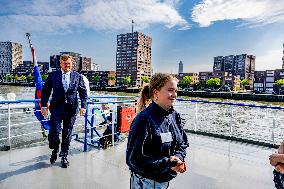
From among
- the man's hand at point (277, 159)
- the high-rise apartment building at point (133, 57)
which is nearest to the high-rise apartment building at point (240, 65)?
the high-rise apartment building at point (133, 57)

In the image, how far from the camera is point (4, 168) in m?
4.46

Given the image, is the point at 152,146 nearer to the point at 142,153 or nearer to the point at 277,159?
the point at 142,153

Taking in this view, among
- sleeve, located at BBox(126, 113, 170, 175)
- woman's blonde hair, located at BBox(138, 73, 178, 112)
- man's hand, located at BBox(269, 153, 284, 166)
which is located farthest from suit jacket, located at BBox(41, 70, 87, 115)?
man's hand, located at BBox(269, 153, 284, 166)

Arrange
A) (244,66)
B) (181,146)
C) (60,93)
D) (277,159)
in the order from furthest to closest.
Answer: (244,66), (60,93), (181,146), (277,159)

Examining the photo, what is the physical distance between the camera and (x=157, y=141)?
1847 millimetres

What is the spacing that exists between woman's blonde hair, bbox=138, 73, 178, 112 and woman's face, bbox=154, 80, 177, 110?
0.03m

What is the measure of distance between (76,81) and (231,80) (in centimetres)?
12839

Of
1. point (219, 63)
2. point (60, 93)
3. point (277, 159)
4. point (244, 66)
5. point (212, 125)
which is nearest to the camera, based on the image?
point (277, 159)

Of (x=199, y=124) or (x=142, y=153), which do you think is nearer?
(x=142, y=153)

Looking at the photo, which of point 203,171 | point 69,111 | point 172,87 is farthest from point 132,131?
point 203,171

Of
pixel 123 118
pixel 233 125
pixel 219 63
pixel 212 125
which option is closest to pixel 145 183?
pixel 123 118

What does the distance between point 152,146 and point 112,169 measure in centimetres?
300

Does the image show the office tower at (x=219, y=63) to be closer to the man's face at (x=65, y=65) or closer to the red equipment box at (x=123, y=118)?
the red equipment box at (x=123, y=118)

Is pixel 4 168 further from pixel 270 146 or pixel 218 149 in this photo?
pixel 270 146
